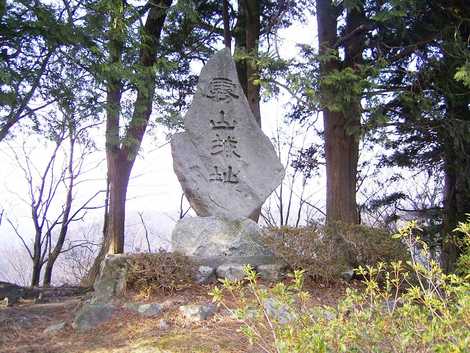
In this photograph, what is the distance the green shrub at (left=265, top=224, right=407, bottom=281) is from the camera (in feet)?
17.0

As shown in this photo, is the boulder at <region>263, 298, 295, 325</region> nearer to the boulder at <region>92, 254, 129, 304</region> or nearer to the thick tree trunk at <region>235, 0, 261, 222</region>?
the boulder at <region>92, 254, 129, 304</region>

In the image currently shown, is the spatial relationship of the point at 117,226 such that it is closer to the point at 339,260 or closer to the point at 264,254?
the point at 264,254

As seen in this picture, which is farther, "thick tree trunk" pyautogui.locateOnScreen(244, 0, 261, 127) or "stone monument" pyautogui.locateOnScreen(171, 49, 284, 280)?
"thick tree trunk" pyautogui.locateOnScreen(244, 0, 261, 127)

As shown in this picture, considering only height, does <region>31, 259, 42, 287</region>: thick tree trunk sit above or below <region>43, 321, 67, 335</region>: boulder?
above

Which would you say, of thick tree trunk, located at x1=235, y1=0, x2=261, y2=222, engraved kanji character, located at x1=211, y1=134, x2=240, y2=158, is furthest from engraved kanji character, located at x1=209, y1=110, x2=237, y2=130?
thick tree trunk, located at x1=235, y1=0, x2=261, y2=222

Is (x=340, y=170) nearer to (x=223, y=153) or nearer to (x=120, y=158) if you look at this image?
(x=223, y=153)

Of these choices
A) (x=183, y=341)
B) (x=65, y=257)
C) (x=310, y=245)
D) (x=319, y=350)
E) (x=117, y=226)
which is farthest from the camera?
(x=65, y=257)

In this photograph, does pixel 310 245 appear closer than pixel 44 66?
Yes

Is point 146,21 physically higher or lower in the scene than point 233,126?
higher

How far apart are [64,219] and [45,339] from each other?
8.21 m

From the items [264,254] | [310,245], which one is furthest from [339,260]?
[264,254]

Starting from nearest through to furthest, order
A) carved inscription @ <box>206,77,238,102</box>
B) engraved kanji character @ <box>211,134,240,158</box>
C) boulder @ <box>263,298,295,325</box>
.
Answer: boulder @ <box>263,298,295,325</box> → engraved kanji character @ <box>211,134,240,158</box> → carved inscription @ <box>206,77,238,102</box>

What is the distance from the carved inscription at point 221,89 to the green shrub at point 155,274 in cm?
259

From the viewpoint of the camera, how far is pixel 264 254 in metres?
5.91
